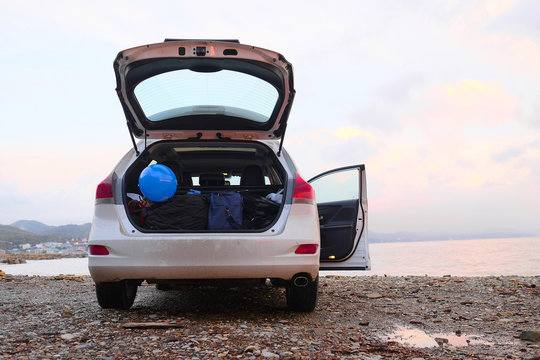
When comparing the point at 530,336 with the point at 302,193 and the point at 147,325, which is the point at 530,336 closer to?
the point at 302,193

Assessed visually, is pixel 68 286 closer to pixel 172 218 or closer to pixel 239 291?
pixel 239 291

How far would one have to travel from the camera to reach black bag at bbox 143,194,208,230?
3707 millimetres

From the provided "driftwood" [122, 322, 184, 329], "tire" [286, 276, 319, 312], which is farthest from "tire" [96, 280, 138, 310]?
"tire" [286, 276, 319, 312]

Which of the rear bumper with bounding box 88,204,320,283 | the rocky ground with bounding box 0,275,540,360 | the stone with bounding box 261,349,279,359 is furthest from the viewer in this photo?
the rear bumper with bounding box 88,204,320,283

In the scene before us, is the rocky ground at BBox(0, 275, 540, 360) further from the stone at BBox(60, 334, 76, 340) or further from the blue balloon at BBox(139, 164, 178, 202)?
the blue balloon at BBox(139, 164, 178, 202)

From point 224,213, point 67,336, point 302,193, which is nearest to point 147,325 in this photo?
point 67,336

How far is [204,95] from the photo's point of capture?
421 centimetres

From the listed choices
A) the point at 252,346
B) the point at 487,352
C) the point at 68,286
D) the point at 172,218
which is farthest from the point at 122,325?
the point at 68,286

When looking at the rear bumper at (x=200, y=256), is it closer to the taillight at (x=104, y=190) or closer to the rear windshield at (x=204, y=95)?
the taillight at (x=104, y=190)

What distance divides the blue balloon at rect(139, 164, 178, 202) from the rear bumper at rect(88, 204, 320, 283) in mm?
498

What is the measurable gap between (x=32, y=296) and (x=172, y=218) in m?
2.88

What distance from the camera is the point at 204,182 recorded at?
5621 millimetres

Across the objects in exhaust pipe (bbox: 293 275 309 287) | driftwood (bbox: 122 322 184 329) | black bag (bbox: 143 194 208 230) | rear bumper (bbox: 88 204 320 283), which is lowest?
driftwood (bbox: 122 322 184 329)

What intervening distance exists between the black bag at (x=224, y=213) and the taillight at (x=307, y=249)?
0.58 meters
